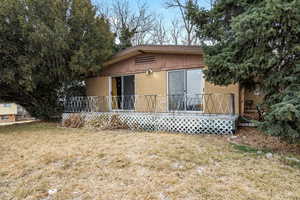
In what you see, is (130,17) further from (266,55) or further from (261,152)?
(261,152)

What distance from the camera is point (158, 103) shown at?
8469mm

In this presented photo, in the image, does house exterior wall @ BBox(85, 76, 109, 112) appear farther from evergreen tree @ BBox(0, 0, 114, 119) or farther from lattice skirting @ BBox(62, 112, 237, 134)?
lattice skirting @ BBox(62, 112, 237, 134)

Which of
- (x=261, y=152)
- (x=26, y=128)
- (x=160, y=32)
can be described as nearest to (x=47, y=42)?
(x=26, y=128)

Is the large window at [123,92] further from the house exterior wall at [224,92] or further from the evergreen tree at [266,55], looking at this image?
the evergreen tree at [266,55]

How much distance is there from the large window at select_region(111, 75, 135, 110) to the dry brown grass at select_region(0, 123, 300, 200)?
4.56 m

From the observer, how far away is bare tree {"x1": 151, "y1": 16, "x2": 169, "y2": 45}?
66.7ft

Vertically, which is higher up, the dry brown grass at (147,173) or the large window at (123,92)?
the large window at (123,92)

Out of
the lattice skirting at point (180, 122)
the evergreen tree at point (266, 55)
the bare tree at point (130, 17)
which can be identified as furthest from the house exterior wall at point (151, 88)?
the bare tree at point (130, 17)

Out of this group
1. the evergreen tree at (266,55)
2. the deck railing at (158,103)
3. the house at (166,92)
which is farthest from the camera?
the deck railing at (158,103)

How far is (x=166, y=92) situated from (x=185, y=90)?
875mm

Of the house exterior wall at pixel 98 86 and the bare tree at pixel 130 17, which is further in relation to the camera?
the bare tree at pixel 130 17

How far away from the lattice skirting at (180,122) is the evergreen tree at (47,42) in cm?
277

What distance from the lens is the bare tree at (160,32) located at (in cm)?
2033

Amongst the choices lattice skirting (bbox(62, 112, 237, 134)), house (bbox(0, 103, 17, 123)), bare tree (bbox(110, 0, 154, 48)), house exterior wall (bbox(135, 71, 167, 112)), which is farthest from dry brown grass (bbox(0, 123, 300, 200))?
house (bbox(0, 103, 17, 123))
